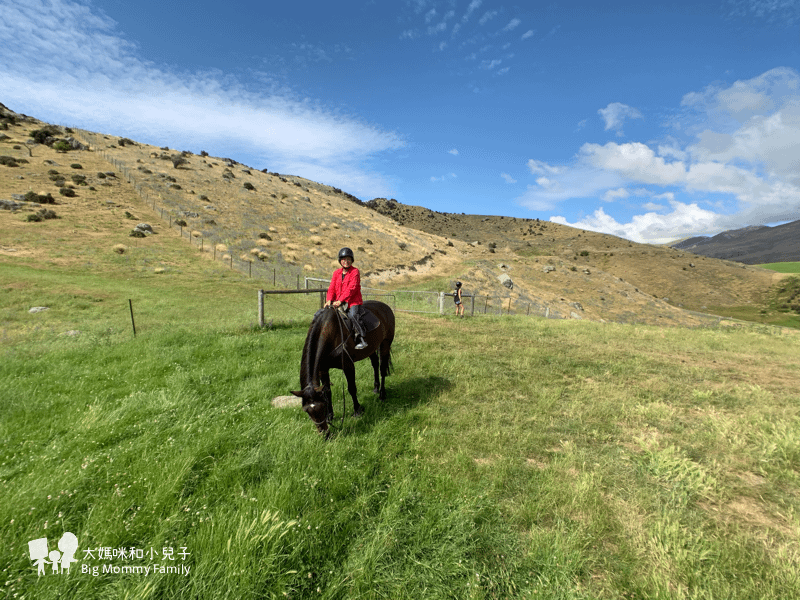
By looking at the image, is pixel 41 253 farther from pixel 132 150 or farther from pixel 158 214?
pixel 132 150

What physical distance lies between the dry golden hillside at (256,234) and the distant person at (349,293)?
75.6 feet

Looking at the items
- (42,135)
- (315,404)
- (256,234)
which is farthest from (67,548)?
(42,135)

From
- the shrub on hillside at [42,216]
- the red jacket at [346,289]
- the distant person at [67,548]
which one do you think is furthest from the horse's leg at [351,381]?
the shrub on hillside at [42,216]

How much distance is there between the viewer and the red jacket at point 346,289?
18.8ft

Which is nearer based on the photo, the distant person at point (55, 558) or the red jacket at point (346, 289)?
the distant person at point (55, 558)

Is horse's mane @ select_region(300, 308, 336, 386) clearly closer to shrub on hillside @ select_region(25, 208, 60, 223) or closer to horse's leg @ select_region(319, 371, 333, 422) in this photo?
horse's leg @ select_region(319, 371, 333, 422)

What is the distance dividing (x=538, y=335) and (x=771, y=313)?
65.4 metres

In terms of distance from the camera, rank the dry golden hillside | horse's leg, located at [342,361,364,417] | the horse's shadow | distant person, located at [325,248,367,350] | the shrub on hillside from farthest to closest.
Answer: the dry golden hillside → the shrub on hillside → distant person, located at [325,248,367,350] → horse's leg, located at [342,361,364,417] → the horse's shadow

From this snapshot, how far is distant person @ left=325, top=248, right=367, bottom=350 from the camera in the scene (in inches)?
219

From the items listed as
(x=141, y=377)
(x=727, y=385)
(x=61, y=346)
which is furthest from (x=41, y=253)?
(x=727, y=385)

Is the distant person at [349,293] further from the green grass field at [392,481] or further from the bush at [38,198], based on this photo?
the bush at [38,198]

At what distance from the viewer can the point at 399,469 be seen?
3.99 meters

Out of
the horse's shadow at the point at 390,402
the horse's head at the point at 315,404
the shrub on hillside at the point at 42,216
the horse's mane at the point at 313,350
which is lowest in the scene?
the horse's shadow at the point at 390,402

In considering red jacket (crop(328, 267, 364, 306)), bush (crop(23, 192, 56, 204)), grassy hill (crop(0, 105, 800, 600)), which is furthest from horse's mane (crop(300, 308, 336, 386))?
bush (crop(23, 192, 56, 204))
